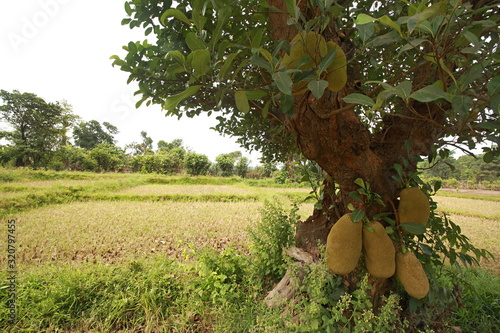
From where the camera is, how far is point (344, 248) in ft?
2.39

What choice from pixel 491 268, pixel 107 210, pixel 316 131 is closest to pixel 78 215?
pixel 107 210

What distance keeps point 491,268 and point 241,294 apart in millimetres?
2881

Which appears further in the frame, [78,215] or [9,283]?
[78,215]

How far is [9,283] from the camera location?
1.40 metres

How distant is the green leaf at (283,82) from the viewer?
0.32 metres

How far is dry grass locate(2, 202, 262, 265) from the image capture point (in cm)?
208

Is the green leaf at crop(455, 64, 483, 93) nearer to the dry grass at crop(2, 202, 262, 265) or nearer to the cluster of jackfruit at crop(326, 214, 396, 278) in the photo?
the cluster of jackfruit at crop(326, 214, 396, 278)

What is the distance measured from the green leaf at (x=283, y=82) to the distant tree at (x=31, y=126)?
24.8ft

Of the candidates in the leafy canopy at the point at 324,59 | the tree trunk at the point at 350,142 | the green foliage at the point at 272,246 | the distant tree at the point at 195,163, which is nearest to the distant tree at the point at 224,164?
the distant tree at the point at 195,163

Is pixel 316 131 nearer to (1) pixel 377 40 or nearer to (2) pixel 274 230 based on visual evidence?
(1) pixel 377 40

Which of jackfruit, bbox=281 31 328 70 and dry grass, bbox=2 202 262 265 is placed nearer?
jackfruit, bbox=281 31 328 70

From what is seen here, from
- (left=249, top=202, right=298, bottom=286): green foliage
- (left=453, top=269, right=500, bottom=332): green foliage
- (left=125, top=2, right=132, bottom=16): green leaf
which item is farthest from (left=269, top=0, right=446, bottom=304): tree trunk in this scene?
(left=453, top=269, right=500, bottom=332): green foliage

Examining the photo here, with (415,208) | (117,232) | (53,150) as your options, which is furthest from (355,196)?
(53,150)

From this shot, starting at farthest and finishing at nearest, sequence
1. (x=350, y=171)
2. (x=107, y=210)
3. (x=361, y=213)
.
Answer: (x=107, y=210)
(x=350, y=171)
(x=361, y=213)
